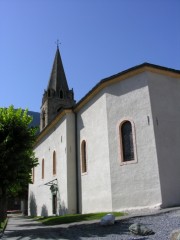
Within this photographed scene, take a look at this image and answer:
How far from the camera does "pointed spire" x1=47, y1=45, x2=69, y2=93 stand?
4056cm

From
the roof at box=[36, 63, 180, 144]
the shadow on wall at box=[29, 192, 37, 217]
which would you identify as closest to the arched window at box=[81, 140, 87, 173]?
the roof at box=[36, 63, 180, 144]

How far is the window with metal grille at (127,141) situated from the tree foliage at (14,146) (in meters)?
4.83

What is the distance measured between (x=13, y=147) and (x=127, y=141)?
19.6 ft

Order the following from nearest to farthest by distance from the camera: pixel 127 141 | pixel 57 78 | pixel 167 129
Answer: pixel 167 129 → pixel 127 141 → pixel 57 78

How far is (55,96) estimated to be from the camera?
39.6m

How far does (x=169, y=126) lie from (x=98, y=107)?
477 centimetres

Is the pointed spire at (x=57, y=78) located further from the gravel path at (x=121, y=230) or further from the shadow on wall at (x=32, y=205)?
the gravel path at (x=121, y=230)

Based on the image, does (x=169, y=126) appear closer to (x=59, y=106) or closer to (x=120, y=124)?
(x=120, y=124)

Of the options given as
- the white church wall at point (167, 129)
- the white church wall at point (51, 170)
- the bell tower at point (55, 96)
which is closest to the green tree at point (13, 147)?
the white church wall at point (51, 170)

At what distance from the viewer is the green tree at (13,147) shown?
13.2m

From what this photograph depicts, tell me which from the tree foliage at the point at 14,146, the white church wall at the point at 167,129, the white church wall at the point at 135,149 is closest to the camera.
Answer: the tree foliage at the point at 14,146

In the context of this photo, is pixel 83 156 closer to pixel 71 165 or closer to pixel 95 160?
pixel 71 165

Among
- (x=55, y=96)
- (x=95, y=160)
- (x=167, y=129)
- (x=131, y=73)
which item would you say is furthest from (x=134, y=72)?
(x=55, y=96)

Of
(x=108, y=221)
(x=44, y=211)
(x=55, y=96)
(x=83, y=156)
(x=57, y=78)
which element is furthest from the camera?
(x=57, y=78)
